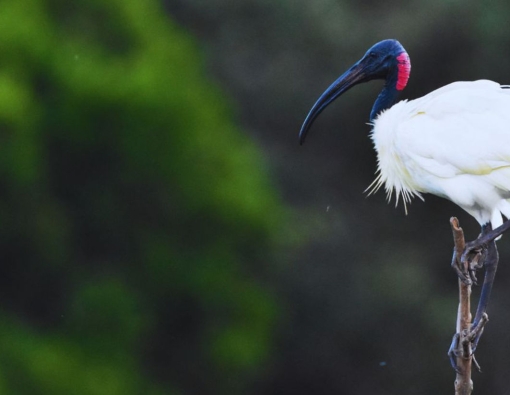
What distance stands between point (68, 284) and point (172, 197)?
1.51 m

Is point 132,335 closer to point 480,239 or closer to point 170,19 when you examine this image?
point 170,19

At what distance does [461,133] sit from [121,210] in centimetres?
936

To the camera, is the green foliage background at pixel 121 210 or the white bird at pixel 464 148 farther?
the green foliage background at pixel 121 210

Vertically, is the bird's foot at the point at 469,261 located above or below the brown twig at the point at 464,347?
above

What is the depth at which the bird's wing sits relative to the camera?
7.46m

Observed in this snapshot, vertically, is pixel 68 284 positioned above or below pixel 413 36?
below

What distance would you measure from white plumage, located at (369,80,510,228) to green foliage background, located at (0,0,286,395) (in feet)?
27.2

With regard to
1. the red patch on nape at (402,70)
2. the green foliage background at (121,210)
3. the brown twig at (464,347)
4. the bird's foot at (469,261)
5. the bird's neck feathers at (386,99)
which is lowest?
the brown twig at (464,347)

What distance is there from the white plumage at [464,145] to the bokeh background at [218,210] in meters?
8.27

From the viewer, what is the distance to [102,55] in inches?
656

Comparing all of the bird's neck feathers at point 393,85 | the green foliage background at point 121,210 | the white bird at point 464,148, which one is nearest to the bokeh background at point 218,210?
the green foliage background at point 121,210

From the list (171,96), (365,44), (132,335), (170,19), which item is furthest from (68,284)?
(365,44)

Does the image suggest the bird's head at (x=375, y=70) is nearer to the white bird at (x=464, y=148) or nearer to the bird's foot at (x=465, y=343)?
the white bird at (x=464, y=148)

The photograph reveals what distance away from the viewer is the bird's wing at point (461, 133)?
7465 millimetres
